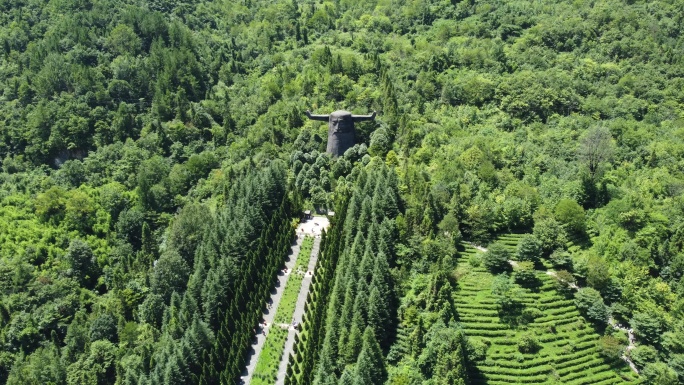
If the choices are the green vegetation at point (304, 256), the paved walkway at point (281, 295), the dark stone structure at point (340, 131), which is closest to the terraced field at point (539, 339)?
the paved walkway at point (281, 295)

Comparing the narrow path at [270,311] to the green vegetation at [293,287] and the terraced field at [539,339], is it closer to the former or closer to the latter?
the green vegetation at [293,287]

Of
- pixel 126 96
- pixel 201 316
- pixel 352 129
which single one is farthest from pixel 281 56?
pixel 201 316

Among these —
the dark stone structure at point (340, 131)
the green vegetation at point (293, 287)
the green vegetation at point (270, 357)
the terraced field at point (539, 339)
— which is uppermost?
the dark stone structure at point (340, 131)

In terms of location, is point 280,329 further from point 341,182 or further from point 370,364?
point 341,182

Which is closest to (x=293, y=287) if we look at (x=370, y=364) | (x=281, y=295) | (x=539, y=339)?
(x=281, y=295)

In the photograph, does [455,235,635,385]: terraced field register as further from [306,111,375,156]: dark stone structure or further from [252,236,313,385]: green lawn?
[306,111,375,156]: dark stone structure

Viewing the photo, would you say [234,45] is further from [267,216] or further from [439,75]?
[267,216]
